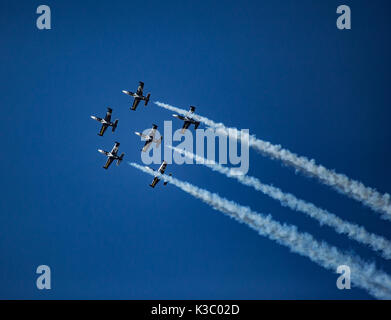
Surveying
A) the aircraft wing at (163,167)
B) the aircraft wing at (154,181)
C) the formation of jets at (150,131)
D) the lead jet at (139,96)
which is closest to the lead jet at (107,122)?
the formation of jets at (150,131)

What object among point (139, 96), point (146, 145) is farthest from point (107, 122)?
point (146, 145)

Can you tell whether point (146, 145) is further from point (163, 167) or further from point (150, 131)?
point (163, 167)

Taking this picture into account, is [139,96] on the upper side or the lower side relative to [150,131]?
upper

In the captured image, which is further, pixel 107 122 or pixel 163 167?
pixel 107 122

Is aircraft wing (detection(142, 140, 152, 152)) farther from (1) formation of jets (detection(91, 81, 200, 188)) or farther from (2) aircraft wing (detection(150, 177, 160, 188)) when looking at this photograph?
(2) aircraft wing (detection(150, 177, 160, 188))

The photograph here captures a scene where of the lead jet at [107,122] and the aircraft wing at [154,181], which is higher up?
the lead jet at [107,122]

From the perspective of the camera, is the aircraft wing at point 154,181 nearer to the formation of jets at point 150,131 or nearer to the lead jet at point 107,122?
the formation of jets at point 150,131

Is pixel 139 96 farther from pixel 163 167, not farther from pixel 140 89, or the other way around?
pixel 163 167

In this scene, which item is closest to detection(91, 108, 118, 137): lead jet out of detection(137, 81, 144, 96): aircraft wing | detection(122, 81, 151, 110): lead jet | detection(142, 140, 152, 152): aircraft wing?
detection(122, 81, 151, 110): lead jet

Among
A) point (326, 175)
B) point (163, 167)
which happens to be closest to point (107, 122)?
point (163, 167)

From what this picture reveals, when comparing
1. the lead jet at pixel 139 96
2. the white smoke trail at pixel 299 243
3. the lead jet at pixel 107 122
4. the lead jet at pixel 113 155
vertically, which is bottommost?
the white smoke trail at pixel 299 243
